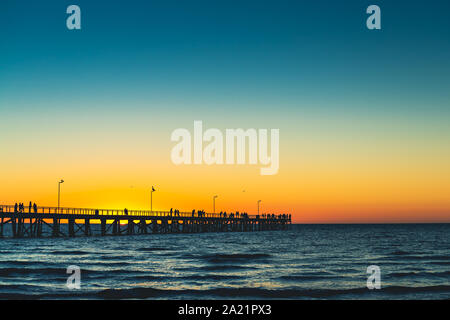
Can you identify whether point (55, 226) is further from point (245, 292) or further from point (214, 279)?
point (245, 292)

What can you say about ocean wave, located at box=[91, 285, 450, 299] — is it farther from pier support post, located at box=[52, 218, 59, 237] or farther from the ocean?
pier support post, located at box=[52, 218, 59, 237]

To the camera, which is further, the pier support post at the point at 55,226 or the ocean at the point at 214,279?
the pier support post at the point at 55,226

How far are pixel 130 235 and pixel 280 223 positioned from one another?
7483 cm

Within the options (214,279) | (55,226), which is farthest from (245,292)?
(55,226)

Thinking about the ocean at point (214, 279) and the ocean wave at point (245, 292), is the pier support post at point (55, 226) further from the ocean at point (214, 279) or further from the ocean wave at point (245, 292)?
the ocean wave at point (245, 292)

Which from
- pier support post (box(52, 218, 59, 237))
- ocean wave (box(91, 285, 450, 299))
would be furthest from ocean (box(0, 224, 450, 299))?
pier support post (box(52, 218, 59, 237))

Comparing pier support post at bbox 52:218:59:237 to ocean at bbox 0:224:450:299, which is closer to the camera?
ocean at bbox 0:224:450:299

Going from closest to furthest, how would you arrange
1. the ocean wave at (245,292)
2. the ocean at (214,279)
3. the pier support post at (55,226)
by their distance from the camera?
the ocean wave at (245,292) < the ocean at (214,279) < the pier support post at (55,226)

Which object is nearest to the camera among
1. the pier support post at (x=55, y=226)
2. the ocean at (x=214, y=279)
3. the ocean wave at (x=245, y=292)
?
the ocean wave at (x=245, y=292)

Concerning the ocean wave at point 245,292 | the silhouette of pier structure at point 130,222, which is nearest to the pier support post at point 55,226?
the silhouette of pier structure at point 130,222

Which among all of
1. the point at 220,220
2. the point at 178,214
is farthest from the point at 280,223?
the point at 178,214

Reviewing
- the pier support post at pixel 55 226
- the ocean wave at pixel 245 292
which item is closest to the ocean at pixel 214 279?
the ocean wave at pixel 245 292
